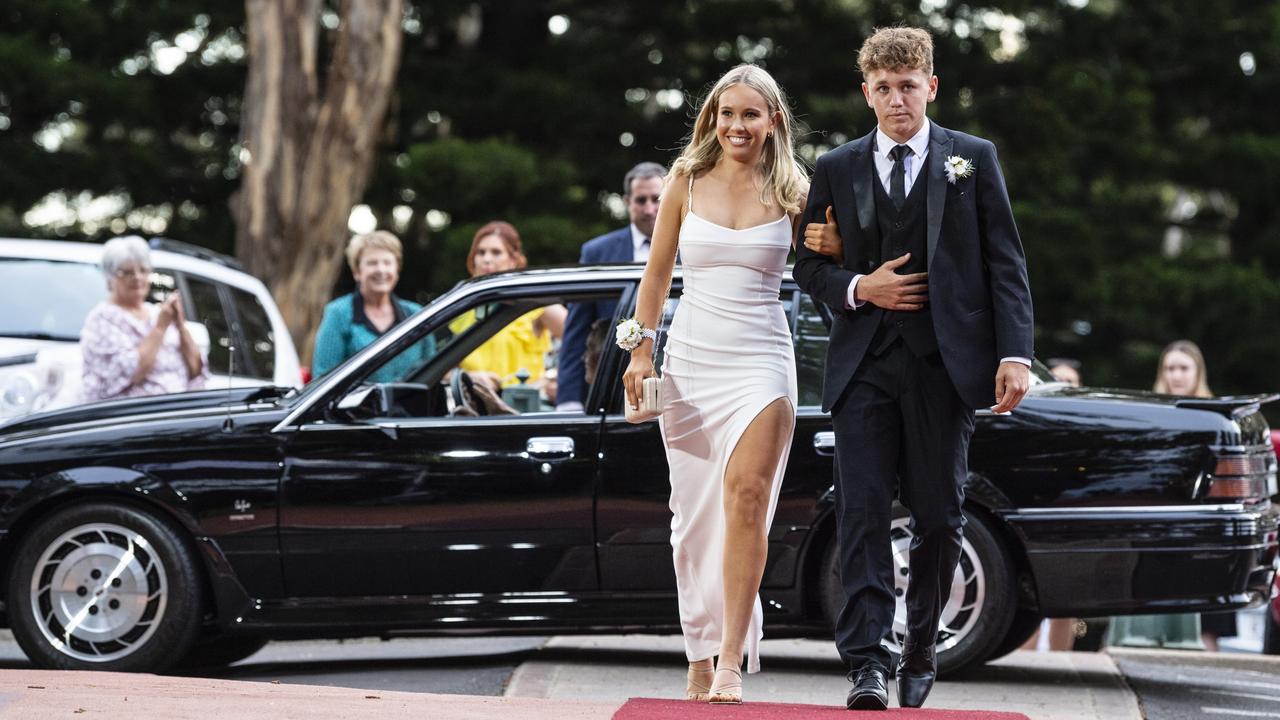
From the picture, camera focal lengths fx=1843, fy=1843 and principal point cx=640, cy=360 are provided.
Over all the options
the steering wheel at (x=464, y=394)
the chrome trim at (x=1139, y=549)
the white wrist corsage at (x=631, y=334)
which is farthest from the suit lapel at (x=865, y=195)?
the steering wheel at (x=464, y=394)

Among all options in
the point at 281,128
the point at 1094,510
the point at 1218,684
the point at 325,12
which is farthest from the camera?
the point at 325,12

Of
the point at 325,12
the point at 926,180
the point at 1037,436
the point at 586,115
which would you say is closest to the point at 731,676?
the point at 926,180

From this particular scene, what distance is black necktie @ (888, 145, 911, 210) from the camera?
532 cm

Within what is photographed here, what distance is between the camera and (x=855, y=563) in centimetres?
532

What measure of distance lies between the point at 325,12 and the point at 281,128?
7.67 metres

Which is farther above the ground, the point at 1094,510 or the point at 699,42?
the point at 699,42

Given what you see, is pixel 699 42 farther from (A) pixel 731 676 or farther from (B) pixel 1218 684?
(A) pixel 731 676

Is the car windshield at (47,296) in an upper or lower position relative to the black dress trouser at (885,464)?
upper

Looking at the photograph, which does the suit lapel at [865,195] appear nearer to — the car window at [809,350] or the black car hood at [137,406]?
the car window at [809,350]

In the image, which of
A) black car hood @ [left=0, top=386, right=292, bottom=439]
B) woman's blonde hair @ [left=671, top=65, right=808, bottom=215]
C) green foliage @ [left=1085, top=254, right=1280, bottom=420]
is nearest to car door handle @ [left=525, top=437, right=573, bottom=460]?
black car hood @ [left=0, top=386, right=292, bottom=439]

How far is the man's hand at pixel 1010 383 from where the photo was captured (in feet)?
16.9

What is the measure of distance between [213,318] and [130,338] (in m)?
2.00

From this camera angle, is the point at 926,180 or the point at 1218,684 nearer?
the point at 926,180

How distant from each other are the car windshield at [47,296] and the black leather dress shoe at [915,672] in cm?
633
